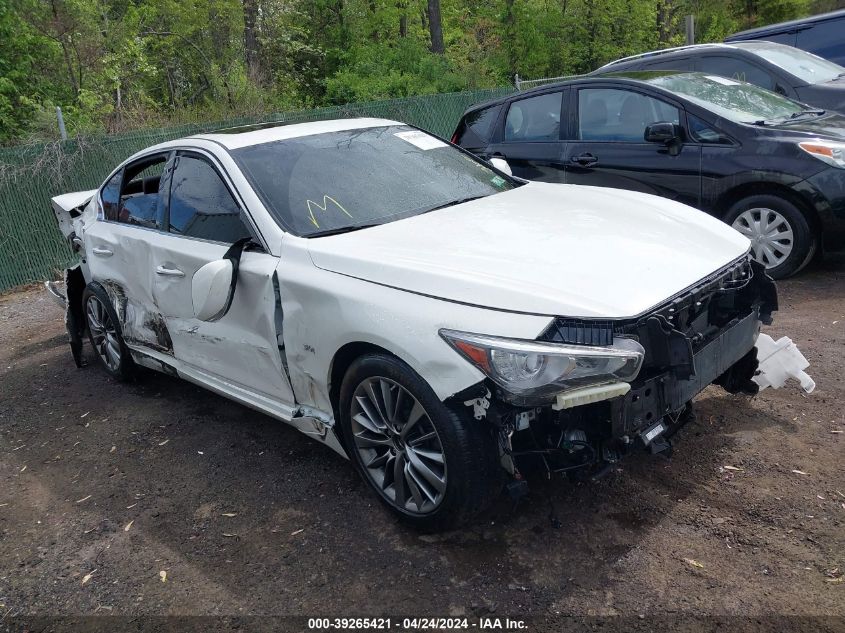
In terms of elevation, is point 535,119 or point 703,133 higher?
point 535,119

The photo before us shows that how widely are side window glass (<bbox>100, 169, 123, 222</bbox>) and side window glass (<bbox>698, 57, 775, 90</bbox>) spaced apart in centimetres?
623

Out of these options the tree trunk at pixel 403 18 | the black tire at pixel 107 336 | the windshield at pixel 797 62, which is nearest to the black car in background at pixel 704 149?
the windshield at pixel 797 62

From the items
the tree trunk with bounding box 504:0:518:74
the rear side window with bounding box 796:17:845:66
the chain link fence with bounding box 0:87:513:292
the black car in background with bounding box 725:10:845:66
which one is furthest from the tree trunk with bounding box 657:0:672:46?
the chain link fence with bounding box 0:87:513:292

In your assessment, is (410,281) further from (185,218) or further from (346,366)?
(185,218)

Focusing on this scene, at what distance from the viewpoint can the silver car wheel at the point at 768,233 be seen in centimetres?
586

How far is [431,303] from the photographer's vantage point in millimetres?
2912

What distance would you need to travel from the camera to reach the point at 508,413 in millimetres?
2756

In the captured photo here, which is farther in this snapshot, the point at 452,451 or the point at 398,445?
the point at 398,445

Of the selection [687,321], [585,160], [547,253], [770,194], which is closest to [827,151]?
[770,194]

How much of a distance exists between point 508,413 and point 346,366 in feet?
2.82

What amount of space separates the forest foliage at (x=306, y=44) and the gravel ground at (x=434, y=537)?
13581 millimetres

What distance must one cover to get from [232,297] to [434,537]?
1524 mm

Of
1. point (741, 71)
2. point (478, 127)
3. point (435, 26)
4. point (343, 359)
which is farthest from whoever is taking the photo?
point (435, 26)

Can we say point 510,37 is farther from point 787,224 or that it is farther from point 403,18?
point 787,224
